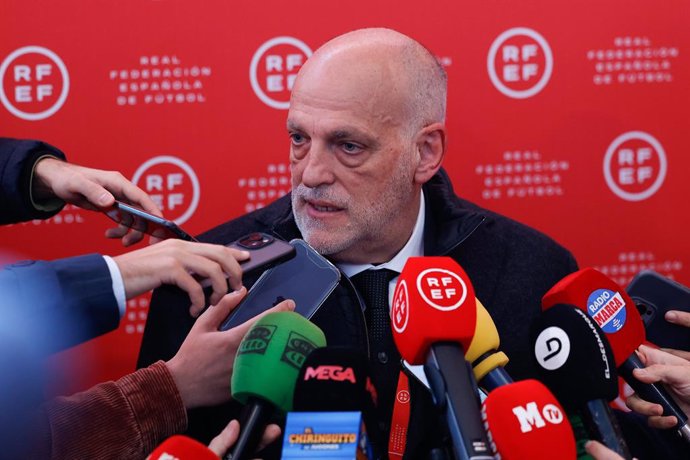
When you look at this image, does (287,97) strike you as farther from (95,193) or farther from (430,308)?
(430,308)

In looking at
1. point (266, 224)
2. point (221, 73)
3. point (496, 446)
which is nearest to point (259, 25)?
point (221, 73)

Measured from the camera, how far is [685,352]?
6.24ft

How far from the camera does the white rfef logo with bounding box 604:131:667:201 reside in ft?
8.13

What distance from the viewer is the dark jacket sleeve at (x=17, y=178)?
175 centimetres

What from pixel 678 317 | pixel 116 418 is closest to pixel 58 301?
pixel 116 418

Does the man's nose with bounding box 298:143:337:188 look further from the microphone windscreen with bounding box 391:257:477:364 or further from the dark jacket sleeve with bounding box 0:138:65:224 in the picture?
the microphone windscreen with bounding box 391:257:477:364

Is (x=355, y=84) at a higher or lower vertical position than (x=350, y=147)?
higher

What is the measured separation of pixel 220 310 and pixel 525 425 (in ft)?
2.35

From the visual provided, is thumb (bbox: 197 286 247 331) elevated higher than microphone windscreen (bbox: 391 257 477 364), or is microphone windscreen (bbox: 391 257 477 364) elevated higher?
microphone windscreen (bbox: 391 257 477 364)

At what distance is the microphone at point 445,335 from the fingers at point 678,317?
0.74 metres

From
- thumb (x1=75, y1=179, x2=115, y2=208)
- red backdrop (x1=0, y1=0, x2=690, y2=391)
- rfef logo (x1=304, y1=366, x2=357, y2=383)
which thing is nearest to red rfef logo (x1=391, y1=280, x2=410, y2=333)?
rfef logo (x1=304, y1=366, x2=357, y2=383)

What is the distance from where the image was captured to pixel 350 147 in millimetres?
2078

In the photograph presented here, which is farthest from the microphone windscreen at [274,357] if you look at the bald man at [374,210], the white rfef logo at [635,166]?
the white rfef logo at [635,166]

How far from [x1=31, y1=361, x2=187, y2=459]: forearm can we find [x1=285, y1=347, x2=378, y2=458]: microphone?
1.36 feet
